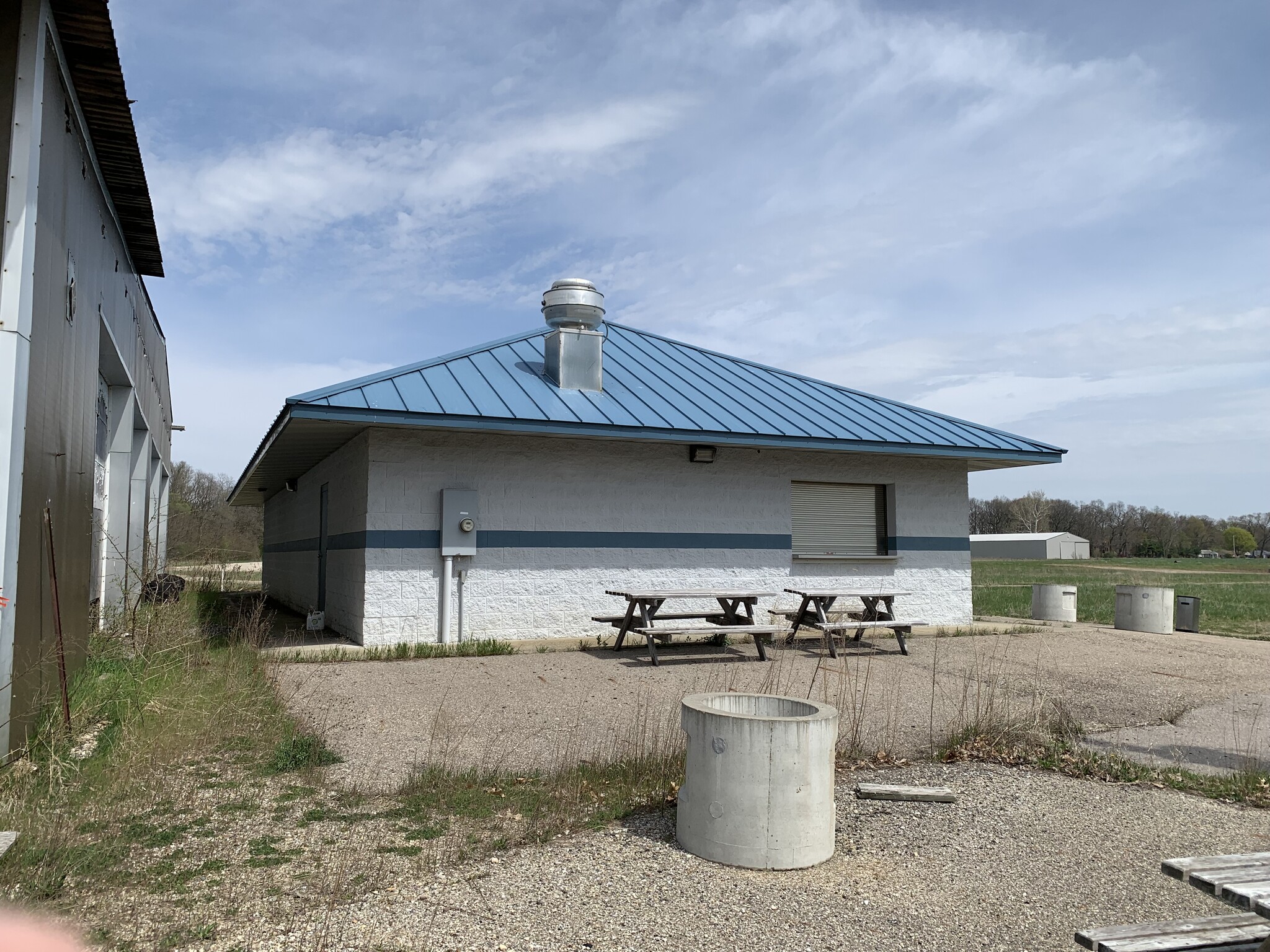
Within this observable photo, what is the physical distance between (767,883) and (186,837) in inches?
110

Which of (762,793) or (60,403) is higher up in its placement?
(60,403)

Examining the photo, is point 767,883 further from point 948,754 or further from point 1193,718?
point 1193,718

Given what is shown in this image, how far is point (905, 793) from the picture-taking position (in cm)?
532

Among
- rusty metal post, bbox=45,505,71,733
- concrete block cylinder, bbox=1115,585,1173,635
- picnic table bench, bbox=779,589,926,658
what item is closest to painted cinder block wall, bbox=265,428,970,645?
picnic table bench, bbox=779,589,926,658

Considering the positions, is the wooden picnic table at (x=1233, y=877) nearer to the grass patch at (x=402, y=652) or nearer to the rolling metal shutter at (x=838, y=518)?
the grass patch at (x=402, y=652)

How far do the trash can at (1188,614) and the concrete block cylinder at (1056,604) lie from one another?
176 centimetres

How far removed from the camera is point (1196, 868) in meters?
3.09

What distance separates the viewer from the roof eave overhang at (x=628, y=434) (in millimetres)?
11070

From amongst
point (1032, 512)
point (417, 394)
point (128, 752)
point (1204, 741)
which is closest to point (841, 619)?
point (1204, 741)

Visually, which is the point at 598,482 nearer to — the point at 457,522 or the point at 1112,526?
the point at 457,522

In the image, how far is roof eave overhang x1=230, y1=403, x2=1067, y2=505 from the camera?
11070 millimetres

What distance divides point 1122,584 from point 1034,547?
2694 inches

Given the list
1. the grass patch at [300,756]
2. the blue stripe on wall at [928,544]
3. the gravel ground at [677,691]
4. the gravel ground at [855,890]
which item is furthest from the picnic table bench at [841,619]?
the grass patch at [300,756]

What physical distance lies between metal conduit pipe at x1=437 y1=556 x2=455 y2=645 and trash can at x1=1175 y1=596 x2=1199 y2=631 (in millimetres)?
13244
